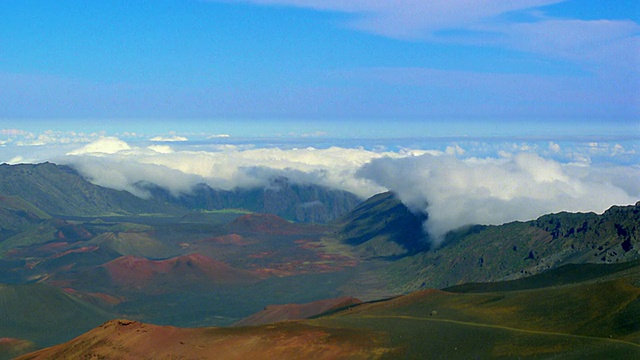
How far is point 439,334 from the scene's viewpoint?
87.5 m

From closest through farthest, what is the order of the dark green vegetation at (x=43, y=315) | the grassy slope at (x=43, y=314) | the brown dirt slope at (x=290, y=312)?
the dark green vegetation at (x=43, y=315)
the grassy slope at (x=43, y=314)
the brown dirt slope at (x=290, y=312)

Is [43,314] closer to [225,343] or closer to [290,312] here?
[290,312]

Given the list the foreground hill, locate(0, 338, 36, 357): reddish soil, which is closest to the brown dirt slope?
locate(0, 338, 36, 357): reddish soil

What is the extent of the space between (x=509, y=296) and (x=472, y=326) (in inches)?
739

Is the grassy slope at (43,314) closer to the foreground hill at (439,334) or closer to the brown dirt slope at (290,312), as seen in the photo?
the brown dirt slope at (290,312)

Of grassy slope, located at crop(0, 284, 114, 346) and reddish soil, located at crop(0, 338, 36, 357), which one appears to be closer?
reddish soil, located at crop(0, 338, 36, 357)

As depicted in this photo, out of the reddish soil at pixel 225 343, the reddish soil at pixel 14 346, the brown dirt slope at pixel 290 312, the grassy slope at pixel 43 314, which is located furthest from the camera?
the brown dirt slope at pixel 290 312

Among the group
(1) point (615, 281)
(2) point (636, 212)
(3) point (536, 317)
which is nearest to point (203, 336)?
(3) point (536, 317)

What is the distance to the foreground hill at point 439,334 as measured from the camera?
78.9 meters

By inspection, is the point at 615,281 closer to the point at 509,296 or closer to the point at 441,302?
the point at 509,296

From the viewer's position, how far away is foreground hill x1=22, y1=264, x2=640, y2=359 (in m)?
78.9

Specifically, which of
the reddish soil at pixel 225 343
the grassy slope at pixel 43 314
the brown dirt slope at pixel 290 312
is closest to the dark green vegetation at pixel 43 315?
the grassy slope at pixel 43 314

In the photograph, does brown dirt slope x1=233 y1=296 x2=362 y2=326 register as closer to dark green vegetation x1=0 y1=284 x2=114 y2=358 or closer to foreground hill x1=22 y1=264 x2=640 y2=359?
dark green vegetation x1=0 y1=284 x2=114 y2=358

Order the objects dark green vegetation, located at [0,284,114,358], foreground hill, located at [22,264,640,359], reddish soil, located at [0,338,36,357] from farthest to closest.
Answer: dark green vegetation, located at [0,284,114,358], reddish soil, located at [0,338,36,357], foreground hill, located at [22,264,640,359]
